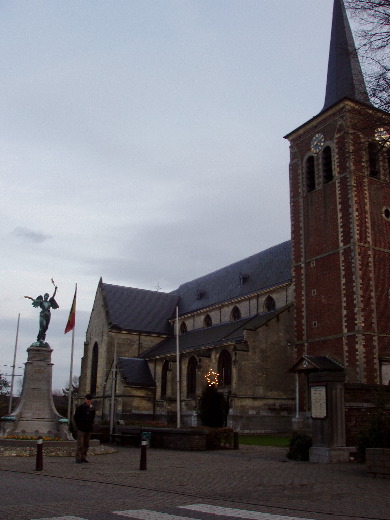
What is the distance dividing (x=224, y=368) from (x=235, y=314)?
21.7 feet

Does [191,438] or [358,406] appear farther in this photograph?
[191,438]

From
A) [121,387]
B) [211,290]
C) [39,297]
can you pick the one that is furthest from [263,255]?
[39,297]

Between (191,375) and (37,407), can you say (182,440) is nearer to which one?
(37,407)

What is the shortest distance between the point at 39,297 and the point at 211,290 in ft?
84.4

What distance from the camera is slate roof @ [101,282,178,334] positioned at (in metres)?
49.3

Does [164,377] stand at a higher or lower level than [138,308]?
lower

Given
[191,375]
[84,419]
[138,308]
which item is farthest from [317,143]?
[84,419]

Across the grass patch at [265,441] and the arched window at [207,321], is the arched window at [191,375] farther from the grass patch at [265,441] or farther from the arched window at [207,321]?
the grass patch at [265,441]

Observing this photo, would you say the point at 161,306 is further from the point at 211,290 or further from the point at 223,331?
the point at 223,331

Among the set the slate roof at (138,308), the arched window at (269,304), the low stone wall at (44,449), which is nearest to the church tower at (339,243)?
the arched window at (269,304)

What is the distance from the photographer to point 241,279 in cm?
4378

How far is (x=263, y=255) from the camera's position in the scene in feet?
144

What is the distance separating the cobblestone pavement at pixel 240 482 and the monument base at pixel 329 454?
44 centimetres

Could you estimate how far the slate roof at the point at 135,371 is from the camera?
143ft
